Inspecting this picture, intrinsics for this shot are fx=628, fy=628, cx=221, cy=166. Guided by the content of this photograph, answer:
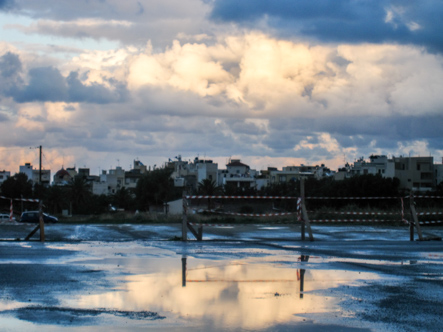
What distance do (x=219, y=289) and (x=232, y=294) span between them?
1.55 ft

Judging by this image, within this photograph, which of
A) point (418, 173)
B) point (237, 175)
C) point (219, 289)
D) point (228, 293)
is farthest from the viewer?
point (237, 175)

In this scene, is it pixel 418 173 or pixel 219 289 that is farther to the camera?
pixel 418 173

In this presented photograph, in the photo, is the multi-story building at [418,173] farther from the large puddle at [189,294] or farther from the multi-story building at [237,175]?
the large puddle at [189,294]

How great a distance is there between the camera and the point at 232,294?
938 centimetres

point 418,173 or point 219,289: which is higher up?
point 418,173

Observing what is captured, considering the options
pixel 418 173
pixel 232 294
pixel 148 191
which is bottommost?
pixel 232 294

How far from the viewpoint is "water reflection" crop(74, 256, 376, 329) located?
25.8 ft

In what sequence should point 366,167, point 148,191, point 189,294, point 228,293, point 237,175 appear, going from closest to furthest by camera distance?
1. point 189,294
2. point 228,293
3. point 148,191
4. point 366,167
5. point 237,175

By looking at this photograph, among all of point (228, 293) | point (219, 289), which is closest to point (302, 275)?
point (219, 289)

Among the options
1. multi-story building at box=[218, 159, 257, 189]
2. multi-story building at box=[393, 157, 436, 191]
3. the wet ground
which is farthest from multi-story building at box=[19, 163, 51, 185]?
the wet ground

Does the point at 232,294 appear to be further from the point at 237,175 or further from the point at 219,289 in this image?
the point at 237,175

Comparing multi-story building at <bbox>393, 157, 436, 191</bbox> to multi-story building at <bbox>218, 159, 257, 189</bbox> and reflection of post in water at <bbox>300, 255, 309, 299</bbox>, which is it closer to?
multi-story building at <bbox>218, 159, 257, 189</bbox>

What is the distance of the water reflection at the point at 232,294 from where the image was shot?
7863mm

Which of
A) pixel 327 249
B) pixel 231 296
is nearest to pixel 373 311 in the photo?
pixel 231 296
